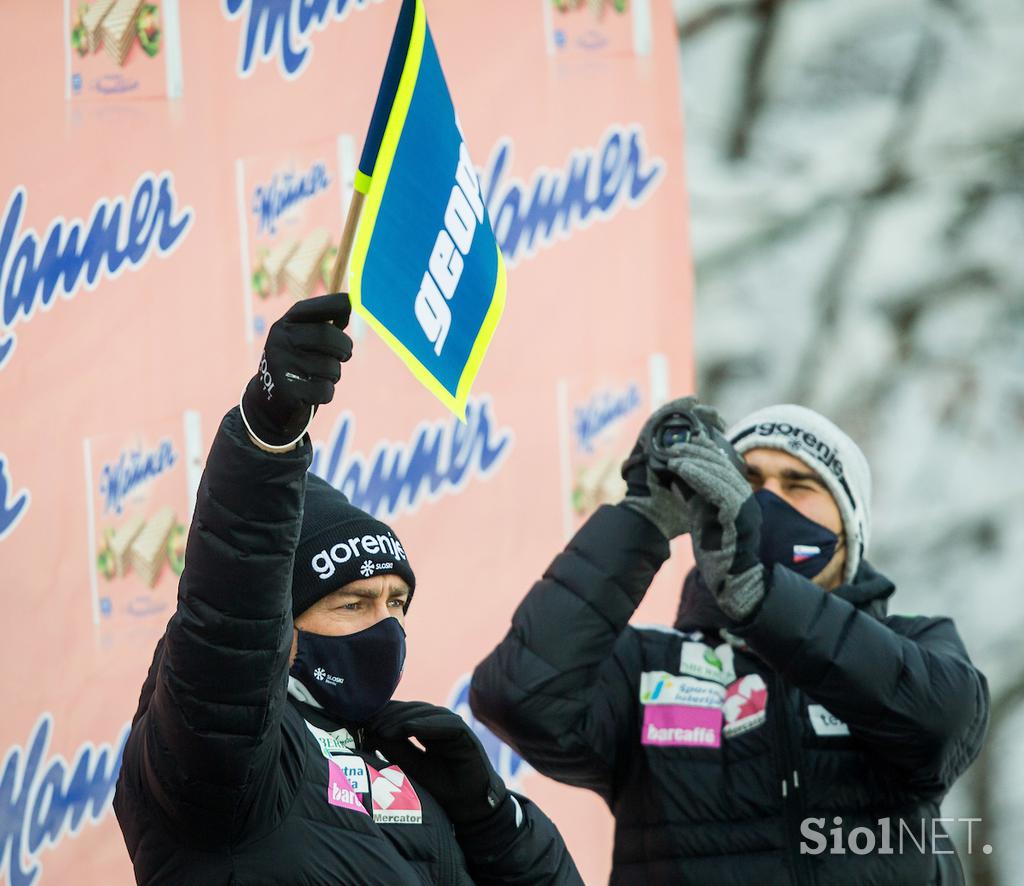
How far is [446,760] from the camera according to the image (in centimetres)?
201

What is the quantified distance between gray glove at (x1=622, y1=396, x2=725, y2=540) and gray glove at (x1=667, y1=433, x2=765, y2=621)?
0.13 feet

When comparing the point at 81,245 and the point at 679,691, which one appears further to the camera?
the point at 81,245

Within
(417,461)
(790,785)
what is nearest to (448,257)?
(790,785)

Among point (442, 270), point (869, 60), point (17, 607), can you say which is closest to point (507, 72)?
point (869, 60)

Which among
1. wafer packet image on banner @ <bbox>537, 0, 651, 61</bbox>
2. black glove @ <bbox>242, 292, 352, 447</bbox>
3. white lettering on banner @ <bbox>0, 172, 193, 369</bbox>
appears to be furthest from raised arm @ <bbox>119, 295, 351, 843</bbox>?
wafer packet image on banner @ <bbox>537, 0, 651, 61</bbox>

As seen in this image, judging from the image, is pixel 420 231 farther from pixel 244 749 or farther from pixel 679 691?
pixel 679 691

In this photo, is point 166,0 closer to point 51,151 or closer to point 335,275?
point 51,151

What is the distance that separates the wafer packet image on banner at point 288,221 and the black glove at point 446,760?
4.59 feet

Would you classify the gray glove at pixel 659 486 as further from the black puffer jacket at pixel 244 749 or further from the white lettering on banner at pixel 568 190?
the white lettering on banner at pixel 568 190

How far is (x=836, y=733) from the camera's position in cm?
242

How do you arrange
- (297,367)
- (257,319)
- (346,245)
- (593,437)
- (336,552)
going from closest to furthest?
(297,367) → (346,245) → (336,552) → (257,319) → (593,437)

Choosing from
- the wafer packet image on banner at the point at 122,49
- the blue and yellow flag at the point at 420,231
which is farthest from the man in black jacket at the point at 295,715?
the wafer packet image on banner at the point at 122,49

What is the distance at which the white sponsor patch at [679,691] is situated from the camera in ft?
8.02

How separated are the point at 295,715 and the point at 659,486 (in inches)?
30.2
